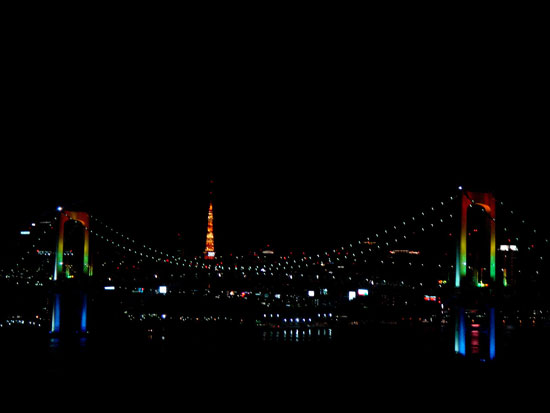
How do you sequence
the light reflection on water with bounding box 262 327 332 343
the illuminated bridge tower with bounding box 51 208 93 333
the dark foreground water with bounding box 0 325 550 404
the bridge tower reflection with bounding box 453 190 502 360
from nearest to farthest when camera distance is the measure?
the dark foreground water with bounding box 0 325 550 404 → the bridge tower reflection with bounding box 453 190 502 360 → the light reflection on water with bounding box 262 327 332 343 → the illuminated bridge tower with bounding box 51 208 93 333

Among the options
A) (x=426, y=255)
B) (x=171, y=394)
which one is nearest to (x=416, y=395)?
(x=171, y=394)

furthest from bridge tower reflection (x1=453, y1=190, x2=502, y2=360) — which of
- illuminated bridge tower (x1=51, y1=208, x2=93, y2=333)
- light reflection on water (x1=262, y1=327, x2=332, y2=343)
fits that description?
illuminated bridge tower (x1=51, y1=208, x2=93, y2=333)

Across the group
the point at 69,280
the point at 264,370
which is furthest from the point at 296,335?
the point at 69,280

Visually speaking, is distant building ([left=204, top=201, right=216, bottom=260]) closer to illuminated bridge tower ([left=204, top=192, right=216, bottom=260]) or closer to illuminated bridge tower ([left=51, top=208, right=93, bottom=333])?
illuminated bridge tower ([left=204, top=192, right=216, bottom=260])

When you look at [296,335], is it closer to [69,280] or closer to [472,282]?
[472,282]

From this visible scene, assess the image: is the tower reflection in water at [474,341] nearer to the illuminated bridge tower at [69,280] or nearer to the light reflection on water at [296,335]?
the light reflection on water at [296,335]

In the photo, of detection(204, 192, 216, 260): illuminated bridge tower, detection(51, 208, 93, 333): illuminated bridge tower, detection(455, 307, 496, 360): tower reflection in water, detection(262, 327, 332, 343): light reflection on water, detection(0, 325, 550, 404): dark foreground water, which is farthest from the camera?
detection(204, 192, 216, 260): illuminated bridge tower

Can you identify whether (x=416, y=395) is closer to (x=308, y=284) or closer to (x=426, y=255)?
(x=426, y=255)
